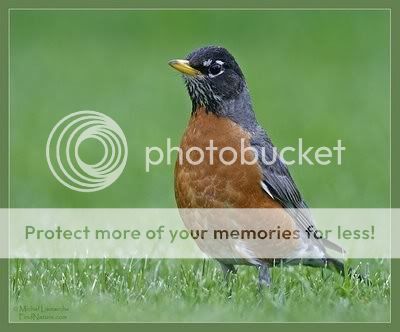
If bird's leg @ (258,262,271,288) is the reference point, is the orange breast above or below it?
above

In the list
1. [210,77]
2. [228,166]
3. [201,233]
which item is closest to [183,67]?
[210,77]

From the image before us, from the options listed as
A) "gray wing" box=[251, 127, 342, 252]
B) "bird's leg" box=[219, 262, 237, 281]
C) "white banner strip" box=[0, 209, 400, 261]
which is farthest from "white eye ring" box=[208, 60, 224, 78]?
"bird's leg" box=[219, 262, 237, 281]

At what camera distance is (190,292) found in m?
6.27

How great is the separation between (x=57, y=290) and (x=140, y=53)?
1053 centimetres

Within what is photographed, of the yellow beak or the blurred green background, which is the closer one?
the yellow beak

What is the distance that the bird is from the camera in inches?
253

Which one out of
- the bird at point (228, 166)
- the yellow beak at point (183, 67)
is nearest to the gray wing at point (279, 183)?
the bird at point (228, 166)

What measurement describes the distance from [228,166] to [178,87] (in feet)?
29.7

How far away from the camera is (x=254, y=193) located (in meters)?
6.48

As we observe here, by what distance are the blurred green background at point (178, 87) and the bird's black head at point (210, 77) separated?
3195 mm

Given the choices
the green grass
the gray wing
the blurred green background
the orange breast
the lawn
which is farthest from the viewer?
the blurred green background

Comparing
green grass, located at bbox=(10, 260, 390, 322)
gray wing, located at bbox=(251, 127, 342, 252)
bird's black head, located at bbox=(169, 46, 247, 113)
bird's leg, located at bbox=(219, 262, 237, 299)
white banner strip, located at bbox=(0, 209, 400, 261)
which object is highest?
bird's black head, located at bbox=(169, 46, 247, 113)

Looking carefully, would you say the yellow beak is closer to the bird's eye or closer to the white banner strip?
the bird's eye

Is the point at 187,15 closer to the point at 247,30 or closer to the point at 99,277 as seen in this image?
the point at 247,30
